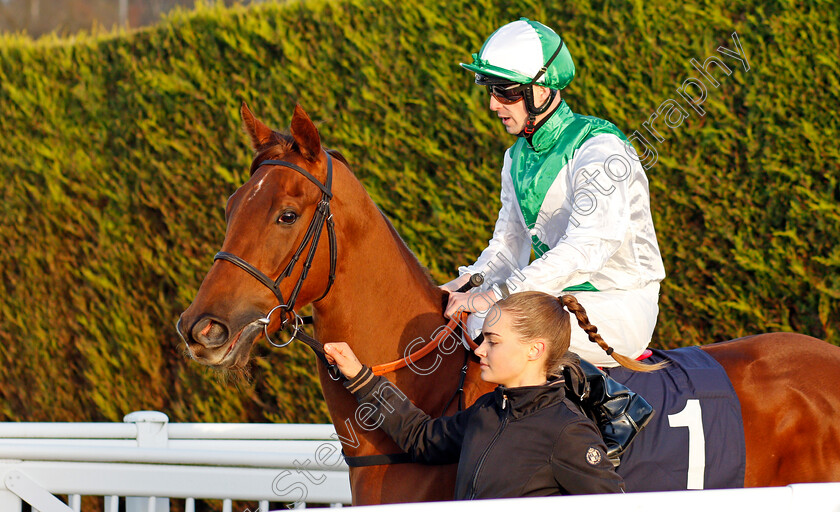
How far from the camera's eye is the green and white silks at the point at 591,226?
232cm

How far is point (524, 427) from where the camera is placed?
1.97 m

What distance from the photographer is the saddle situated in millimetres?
2141

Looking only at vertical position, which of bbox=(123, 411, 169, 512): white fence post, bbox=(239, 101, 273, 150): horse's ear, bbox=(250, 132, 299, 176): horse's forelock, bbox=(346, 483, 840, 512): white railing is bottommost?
bbox=(123, 411, 169, 512): white fence post

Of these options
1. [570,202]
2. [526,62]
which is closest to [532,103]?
[526,62]

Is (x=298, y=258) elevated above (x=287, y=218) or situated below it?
below

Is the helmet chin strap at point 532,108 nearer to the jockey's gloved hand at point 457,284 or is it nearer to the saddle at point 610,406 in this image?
the jockey's gloved hand at point 457,284

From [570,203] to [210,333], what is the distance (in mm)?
1141

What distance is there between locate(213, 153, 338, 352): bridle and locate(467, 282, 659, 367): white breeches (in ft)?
1.67

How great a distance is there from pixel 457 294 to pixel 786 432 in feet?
3.51

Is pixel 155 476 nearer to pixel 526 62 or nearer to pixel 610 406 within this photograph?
pixel 610 406

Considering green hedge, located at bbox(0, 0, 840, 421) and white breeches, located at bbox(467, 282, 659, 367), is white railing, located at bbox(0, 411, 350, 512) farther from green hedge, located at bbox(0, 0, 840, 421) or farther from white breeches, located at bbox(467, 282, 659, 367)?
white breeches, located at bbox(467, 282, 659, 367)

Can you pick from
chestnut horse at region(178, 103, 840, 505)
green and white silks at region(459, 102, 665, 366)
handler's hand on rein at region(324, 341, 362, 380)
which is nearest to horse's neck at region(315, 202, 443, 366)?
chestnut horse at region(178, 103, 840, 505)

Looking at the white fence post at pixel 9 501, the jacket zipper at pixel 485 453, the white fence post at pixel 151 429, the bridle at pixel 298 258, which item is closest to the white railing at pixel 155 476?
the white fence post at pixel 9 501

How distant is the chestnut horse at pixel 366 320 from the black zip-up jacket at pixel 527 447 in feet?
0.80
